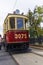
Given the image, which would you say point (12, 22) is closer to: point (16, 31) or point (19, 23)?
point (19, 23)

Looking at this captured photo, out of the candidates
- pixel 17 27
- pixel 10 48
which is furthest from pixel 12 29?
pixel 10 48

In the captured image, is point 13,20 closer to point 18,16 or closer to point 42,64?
point 18,16

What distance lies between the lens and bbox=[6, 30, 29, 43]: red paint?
20547 millimetres

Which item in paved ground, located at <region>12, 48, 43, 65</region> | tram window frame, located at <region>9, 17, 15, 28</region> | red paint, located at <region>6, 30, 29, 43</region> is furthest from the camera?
tram window frame, located at <region>9, 17, 15, 28</region>

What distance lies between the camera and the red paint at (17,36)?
67.4 feet

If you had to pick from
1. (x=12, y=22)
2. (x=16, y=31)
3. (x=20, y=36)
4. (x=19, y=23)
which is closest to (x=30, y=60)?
(x=16, y=31)

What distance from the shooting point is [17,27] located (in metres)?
20.8

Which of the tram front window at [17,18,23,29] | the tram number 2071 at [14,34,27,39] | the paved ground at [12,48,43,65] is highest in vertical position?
the tram front window at [17,18,23,29]

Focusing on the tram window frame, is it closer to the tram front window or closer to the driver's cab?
the driver's cab

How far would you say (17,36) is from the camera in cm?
2078

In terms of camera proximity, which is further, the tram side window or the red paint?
the tram side window

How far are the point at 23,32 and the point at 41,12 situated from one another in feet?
47.0

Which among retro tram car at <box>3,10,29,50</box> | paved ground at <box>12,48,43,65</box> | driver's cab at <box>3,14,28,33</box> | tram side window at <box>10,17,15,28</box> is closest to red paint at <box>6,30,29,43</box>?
retro tram car at <box>3,10,29,50</box>

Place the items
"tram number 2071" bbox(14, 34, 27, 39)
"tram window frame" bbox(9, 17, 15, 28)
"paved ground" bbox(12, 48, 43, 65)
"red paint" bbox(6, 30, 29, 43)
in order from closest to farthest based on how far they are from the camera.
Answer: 1. "paved ground" bbox(12, 48, 43, 65)
2. "red paint" bbox(6, 30, 29, 43)
3. "tram number 2071" bbox(14, 34, 27, 39)
4. "tram window frame" bbox(9, 17, 15, 28)
